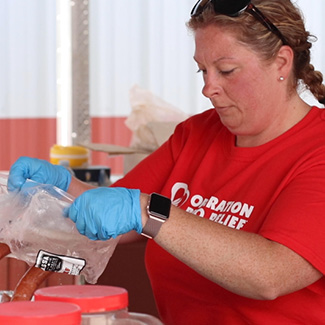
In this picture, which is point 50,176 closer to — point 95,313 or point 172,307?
point 172,307

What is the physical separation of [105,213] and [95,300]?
26cm

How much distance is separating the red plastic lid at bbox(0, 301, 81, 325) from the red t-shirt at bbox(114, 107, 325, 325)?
1.70ft

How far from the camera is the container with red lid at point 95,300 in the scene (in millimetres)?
893

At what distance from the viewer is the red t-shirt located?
1.28 metres

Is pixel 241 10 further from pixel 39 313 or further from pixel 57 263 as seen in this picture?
pixel 39 313

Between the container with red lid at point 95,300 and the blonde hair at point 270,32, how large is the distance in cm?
71

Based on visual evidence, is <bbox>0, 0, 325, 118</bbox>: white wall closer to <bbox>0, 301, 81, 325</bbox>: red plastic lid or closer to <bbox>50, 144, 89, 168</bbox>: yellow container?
<bbox>50, 144, 89, 168</bbox>: yellow container

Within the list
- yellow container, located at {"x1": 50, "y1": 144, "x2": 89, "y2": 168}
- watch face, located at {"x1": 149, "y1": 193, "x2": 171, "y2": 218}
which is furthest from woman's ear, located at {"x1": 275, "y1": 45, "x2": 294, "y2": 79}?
yellow container, located at {"x1": 50, "y1": 144, "x2": 89, "y2": 168}

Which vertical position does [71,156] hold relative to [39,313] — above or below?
below

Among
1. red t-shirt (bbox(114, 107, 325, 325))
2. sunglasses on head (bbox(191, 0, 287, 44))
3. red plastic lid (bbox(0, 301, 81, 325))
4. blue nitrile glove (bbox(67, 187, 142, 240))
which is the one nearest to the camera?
red plastic lid (bbox(0, 301, 81, 325))

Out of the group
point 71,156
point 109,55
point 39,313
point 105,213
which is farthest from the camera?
point 109,55

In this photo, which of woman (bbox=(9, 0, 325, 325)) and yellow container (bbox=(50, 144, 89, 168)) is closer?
woman (bbox=(9, 0, 325, 325))

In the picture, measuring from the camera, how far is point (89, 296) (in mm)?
903

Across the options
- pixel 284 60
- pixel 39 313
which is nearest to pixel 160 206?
pixel 39 313
